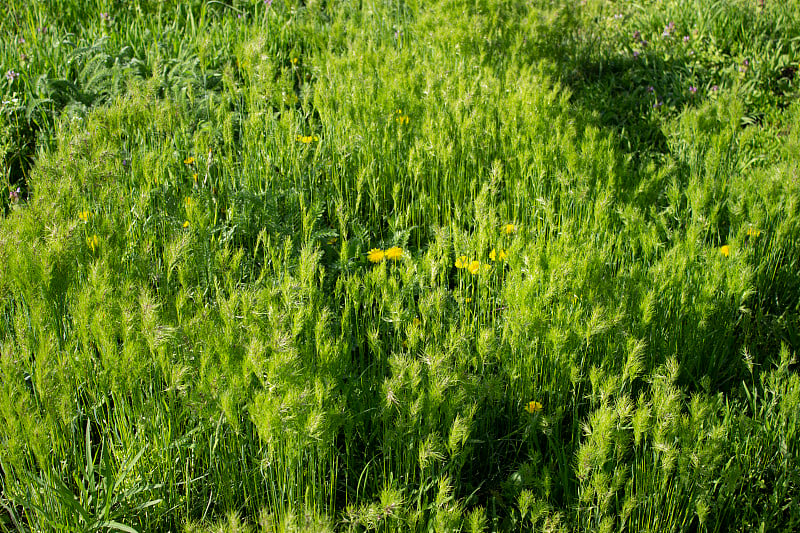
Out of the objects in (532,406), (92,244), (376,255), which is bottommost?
(532,406)

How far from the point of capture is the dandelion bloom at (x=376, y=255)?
9.07 feet

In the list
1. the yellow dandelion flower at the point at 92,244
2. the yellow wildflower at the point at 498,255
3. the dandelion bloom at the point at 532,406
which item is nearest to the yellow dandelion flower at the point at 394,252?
the yellow wildflower at the point at 498,255

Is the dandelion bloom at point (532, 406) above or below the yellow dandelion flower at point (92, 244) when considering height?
below

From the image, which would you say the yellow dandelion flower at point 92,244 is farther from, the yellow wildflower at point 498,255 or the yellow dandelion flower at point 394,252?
the yellow wildflower at point 498,255

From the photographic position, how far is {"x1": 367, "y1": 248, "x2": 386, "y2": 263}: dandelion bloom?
277 cm

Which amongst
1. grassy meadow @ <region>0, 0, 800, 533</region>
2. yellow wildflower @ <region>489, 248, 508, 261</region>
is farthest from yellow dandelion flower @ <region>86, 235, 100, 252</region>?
yellow wildflower @ <region>489, 248, 508, 261</region>

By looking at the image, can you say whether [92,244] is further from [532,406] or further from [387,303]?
[532,406]

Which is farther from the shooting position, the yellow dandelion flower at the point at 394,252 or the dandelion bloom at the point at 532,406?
the yellow dandelion flower at the point at 394,252

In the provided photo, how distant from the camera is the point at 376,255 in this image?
277 cm

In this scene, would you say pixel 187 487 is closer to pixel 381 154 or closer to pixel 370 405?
pixel 370 405

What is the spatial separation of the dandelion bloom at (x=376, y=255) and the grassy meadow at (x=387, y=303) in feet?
0.21

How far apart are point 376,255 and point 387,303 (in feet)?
2.23

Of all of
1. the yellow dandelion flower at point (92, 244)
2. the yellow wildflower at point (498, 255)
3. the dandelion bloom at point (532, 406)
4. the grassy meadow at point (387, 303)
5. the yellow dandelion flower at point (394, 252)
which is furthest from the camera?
the yellow dandelion flower at point (394, 252)

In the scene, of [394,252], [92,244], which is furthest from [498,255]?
[92,244]
